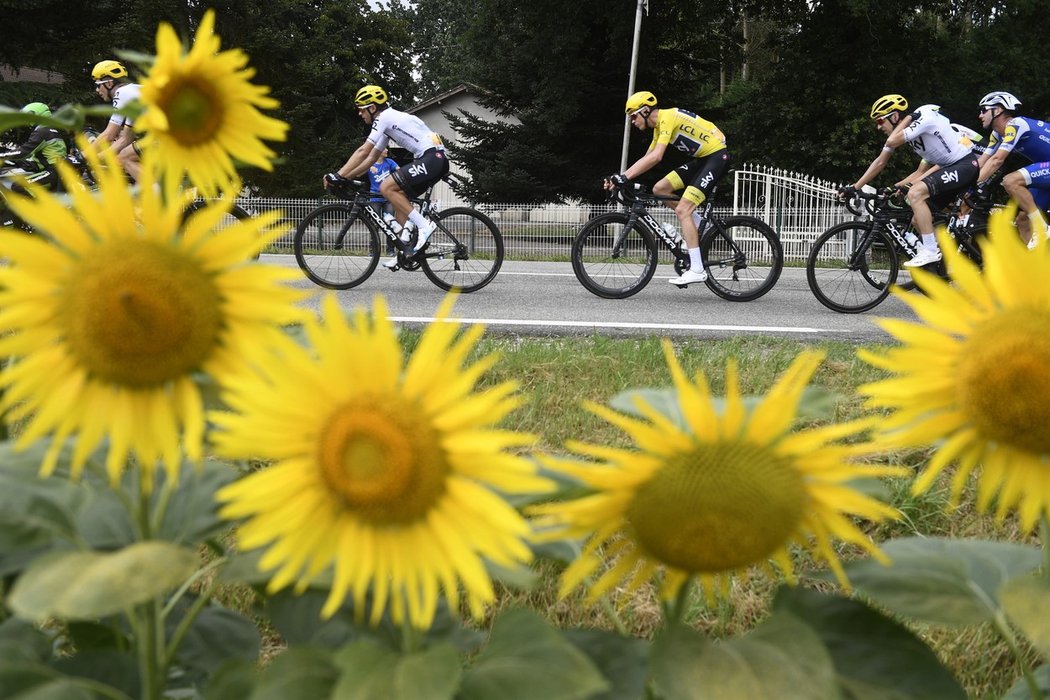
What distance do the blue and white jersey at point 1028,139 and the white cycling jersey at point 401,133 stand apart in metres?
5.18

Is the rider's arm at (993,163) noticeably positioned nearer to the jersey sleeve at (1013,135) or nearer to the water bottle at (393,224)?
the jersey sleeve at (1013,135)

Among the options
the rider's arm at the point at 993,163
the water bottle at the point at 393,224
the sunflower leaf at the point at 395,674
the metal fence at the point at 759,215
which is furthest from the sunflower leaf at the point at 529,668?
the metal fence at the point at 759,215

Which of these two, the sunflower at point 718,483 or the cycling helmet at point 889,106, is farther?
the cycling helmet at point 889,106

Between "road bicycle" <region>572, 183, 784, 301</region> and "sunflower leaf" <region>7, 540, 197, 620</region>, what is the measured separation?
26.1ft

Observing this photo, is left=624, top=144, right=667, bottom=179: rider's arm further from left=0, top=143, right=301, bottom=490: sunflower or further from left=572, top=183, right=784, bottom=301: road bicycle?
left=0, top=143, right=301, bottom=490: sunflower

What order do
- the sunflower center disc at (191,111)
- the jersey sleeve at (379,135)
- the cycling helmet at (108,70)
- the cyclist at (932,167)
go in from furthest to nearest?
the jersey sleeve at (379,135) < the cyclist at (932,167) < the cycling helmet at (108,70) < the sunflower center disc at (191,111)

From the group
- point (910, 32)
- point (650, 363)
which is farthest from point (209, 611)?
point (910, 32)

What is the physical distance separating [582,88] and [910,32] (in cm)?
833

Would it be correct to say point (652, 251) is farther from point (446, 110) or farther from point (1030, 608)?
point (446, 110)

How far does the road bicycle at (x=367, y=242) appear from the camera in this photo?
346 inches

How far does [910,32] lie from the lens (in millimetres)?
24203

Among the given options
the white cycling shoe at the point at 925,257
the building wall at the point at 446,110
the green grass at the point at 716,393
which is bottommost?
the green grass at the point at 716,393

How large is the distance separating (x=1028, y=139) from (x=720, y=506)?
31.4 feet

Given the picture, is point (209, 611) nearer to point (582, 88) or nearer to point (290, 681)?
point (290, 681)
